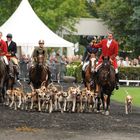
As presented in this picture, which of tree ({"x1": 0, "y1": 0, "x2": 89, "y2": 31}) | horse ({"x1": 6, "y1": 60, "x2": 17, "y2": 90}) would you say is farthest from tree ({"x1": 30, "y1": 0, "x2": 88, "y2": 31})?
horse ({"x1": 6, "y1": 60, "x2": 17, "y2": 90})

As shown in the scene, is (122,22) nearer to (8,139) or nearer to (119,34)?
(119,34)

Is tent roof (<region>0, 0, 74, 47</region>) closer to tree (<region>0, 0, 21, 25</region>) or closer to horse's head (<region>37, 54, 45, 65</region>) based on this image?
tree (<region>0, 0, 21, 25</region>)

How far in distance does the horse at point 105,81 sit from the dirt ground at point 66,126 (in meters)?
1.05

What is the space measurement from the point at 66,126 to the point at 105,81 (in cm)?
601

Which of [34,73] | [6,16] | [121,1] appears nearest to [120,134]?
[34,73]

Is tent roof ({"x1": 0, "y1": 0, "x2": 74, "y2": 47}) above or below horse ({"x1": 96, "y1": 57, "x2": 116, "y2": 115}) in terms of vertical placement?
above

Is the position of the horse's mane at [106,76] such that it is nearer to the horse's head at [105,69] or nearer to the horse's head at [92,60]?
the horse's head at [105,69]

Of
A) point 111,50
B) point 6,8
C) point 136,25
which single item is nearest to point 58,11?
point 6,8

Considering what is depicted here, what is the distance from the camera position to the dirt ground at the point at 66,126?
14.6 m

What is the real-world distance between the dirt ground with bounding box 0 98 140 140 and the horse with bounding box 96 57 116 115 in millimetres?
1048

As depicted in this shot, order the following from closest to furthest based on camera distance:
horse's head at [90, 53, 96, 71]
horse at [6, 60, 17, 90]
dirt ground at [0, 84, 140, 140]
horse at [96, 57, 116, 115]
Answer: dirt ground at [0, 84, 140, 140], horse at [96, 57, 116, 115], horse at [6, 60, 17, 90], horse's head at [90, 53, 96, 71]

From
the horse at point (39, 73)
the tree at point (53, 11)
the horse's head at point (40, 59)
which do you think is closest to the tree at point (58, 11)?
the tree at point (53, 11)

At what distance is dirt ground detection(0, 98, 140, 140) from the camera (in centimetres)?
1456

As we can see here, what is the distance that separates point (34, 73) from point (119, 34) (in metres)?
36.7
